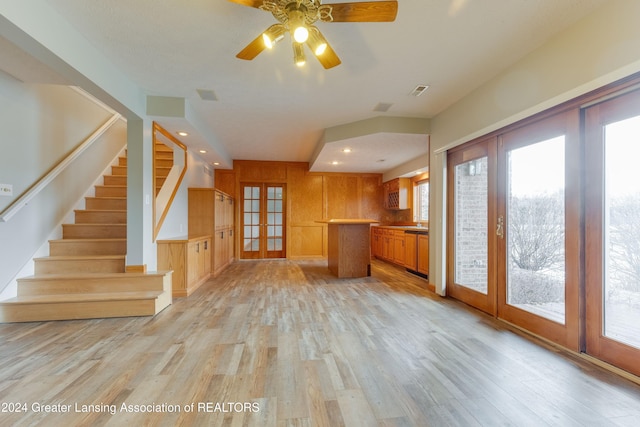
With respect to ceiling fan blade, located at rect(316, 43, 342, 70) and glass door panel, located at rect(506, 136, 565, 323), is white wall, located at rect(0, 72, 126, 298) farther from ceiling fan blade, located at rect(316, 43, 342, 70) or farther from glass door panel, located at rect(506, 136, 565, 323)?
glass door panel, located at rect(506, 136, 565, 323)

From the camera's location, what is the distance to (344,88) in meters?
3.32

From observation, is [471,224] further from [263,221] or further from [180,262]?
[263,221]

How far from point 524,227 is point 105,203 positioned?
5801 mm

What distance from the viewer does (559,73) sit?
7.69 ft

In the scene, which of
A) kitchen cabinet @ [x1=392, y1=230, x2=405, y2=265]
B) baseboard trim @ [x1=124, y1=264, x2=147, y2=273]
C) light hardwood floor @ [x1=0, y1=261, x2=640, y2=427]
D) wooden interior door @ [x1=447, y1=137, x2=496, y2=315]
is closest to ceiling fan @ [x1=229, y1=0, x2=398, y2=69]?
wooden interior door @ [x1=447, y1=137, x2=496, y2=315]

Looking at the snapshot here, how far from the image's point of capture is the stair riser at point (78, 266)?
3320 millimetres

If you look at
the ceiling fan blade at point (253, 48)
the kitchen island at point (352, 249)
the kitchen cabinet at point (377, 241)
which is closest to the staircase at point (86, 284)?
the ceiling fan blade at point (253, 48)

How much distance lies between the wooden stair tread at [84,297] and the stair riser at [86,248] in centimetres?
67

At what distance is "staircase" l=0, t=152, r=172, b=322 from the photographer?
296cm

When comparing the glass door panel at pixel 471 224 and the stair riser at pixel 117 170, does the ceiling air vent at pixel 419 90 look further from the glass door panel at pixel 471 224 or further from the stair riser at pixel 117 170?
the stair riser at pixel 117 170

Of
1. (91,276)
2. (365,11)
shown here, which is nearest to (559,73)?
(365,11)

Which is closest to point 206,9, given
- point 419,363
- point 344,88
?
point 344,88

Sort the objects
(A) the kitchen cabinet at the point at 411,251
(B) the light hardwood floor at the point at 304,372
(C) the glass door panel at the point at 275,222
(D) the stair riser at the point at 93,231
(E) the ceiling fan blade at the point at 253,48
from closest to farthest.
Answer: (B) the light hardwood floor at the point at 304,372
(E) the ceiling fan blade at the point at 253,48
(D) the stair riser at the point at 93,231
(A) the kitchen cabinet at the point at 411,251
(C) the glass door panel at the point at 275,222

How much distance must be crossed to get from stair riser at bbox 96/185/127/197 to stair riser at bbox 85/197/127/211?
0.61ft
